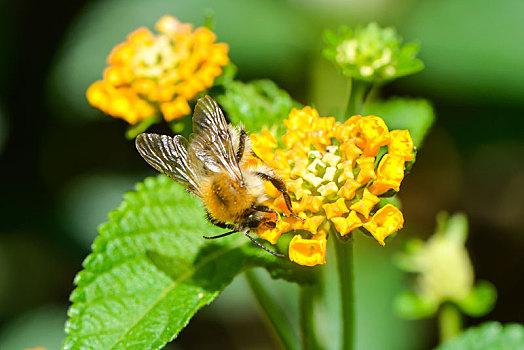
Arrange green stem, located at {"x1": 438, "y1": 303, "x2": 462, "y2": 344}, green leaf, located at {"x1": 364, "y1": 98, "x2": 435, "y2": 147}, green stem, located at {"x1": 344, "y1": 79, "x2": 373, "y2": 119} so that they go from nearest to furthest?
green stem, located at {"x1": 344, "y1": 79, "x2": 373, "y2": 119}
green leaf, located at {"x1": 364, "y1": 98, "x2": 435, "y2": 147}
green stem, located at {"x1": 438, "y1": 303, "x2": 462, "y2": 344}

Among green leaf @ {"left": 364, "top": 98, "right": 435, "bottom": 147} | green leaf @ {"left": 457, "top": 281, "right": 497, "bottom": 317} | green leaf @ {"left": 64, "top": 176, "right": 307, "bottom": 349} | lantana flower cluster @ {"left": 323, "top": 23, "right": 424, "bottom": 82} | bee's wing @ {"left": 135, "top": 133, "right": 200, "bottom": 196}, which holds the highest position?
lantana flower cluster @ {"left": 323, "top": 23, "right": 424, "bottom": 82}

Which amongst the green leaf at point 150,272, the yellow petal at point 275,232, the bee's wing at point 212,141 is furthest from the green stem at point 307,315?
the bee's wing at point 212,141

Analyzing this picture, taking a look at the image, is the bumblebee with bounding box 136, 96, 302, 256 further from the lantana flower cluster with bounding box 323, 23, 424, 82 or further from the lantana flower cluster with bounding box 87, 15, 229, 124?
the lantana flower cluster with bounding box 323, 23, 424, 82

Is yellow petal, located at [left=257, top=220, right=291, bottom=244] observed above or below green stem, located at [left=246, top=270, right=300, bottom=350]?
above

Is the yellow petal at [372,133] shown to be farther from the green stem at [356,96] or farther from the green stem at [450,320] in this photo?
the green stem at [450,320]

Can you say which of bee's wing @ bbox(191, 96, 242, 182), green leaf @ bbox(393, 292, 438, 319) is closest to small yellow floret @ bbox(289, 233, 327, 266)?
bee's wing @ bbox(191, 96, 242, 182)

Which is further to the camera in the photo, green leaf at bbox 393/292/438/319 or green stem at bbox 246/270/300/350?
green leaf at bbox 393/292/438/319

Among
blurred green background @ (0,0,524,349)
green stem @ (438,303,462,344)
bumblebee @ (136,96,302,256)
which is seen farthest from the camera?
blurred green background @ (0,0,524,349)

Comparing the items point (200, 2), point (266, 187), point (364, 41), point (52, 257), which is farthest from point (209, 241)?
point (200, 2)
